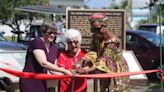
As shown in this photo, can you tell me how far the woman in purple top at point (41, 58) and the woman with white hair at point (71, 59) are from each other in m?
0.19

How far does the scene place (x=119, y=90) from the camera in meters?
5.35

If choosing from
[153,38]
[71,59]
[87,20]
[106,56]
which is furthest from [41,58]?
[153,38]

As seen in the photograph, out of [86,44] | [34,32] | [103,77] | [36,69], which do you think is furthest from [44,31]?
[34,32]

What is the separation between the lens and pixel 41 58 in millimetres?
5305

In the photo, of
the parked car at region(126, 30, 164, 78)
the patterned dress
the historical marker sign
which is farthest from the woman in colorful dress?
the parked car at region(126, 30, 164, 78)

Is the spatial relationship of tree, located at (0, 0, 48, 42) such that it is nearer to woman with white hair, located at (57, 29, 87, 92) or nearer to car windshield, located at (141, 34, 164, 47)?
car windshield, located at (141, 34, 164, 47)

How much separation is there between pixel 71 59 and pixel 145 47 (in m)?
10.4

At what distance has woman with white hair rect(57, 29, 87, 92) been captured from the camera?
564 centimetres

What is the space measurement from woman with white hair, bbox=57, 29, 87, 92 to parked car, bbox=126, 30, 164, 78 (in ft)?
31.9

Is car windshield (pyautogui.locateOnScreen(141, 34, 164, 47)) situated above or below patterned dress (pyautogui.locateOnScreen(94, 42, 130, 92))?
below

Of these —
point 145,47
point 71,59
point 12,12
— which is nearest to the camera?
point 71,59

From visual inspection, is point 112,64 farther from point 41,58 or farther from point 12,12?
point 12,12

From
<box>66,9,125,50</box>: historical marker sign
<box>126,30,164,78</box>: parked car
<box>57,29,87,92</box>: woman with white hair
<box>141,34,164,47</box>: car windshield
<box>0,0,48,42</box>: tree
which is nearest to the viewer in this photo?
<box>57,29,87,92</box>: woman with white hair

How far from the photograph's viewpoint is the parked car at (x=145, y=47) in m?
15.6
